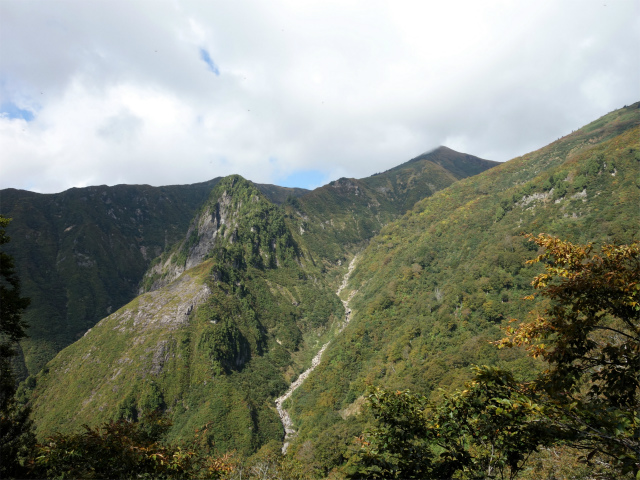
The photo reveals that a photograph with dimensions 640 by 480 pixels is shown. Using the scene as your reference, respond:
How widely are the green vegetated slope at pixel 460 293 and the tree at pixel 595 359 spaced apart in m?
39.7

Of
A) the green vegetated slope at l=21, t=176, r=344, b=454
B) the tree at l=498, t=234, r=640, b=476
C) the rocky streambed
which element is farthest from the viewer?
the green vegetated slope at l=21, t=176, r=344, b=454

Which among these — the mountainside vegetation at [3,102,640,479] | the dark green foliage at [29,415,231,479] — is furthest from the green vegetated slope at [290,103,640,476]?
the dark green foliage at [29,415,231,479]

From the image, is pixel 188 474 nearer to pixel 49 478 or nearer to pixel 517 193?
pixel 49 478

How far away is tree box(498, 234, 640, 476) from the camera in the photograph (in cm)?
627

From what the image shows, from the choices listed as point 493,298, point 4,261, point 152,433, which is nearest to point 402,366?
point 493,298

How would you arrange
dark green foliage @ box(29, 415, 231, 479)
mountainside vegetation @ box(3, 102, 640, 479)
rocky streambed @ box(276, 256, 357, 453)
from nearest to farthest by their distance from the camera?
dark green foliage @ box(29, 415, 231, 479)
mountainside vegetation @ box(3, 102, 640, 479)
rocky streambed @ box(276, 256, 357, 453)

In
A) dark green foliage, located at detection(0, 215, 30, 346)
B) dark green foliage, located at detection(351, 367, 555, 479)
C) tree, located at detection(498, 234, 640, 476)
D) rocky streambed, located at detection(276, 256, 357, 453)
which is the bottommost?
rocky streambed, located at detection(276, 256, 357, 453)

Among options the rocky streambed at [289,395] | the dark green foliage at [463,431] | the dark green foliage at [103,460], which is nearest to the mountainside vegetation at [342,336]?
the rocky streambed at [289,395]

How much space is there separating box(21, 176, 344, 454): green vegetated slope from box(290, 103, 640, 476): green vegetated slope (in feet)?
63.5

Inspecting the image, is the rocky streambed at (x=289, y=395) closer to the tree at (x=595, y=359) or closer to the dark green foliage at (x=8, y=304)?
the dark green foliage at (x=8, y=304)

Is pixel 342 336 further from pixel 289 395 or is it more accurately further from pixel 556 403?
pixel 556 403

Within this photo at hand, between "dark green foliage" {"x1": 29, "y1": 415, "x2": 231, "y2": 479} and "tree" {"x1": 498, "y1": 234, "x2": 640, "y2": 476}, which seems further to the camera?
"dark green foliage" {"x1": 29, "y1": 415, "x2": 231, "y2": 479}

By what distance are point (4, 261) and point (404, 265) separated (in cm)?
12984

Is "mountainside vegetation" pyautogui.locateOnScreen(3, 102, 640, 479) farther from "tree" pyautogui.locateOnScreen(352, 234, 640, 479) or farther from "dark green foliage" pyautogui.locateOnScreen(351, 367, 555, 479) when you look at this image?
"tree" pyautogui.locateOnScreen(352, 234, 640, 479)
